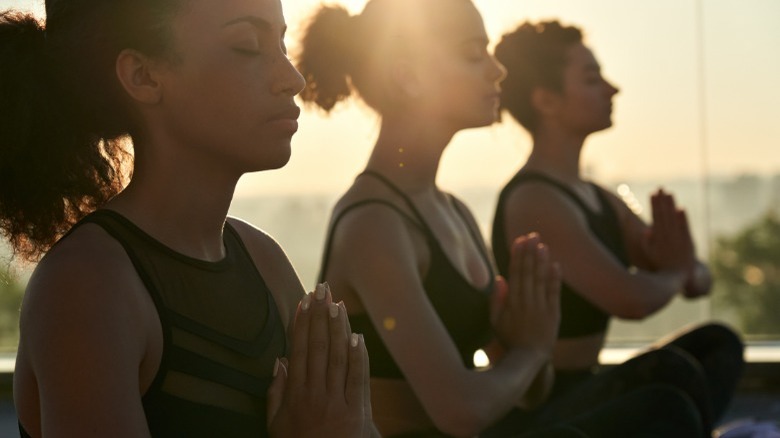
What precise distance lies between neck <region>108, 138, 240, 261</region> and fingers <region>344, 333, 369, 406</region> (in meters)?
0.22

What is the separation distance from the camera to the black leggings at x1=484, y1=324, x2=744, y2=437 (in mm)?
2371

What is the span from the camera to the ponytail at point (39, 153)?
1449 mm

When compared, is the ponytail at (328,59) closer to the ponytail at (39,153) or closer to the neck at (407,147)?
the neck at (407,147)

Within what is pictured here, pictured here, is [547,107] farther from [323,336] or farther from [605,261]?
[323,336]

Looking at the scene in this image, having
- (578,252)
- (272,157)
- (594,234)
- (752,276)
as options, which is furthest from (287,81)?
(752,276)

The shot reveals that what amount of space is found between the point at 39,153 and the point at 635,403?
4.57 feet

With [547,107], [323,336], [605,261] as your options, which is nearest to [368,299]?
[323,336]

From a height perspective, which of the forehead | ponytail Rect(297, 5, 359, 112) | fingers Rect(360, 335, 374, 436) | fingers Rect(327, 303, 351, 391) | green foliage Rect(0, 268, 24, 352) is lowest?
green foliage Rect(0, 268, 24, 352)

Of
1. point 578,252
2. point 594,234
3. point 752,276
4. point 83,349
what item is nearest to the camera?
point 83,349

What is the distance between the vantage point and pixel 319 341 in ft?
4.54

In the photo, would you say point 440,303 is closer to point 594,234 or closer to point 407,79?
point 407,79

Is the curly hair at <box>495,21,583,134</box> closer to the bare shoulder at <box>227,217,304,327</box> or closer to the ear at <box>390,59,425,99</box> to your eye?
the ear at <box>390,59,425,99</box>

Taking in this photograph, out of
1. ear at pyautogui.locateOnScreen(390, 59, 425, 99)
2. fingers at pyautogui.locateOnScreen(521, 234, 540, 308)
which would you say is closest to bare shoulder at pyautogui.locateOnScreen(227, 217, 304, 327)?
fingers at pyautogui.locateOnScreen(521, 234, 540, 308)

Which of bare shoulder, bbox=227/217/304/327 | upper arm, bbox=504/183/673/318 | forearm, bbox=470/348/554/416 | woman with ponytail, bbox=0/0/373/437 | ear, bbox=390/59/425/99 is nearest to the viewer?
woman with ponytail, bbox=0/0/373/437
